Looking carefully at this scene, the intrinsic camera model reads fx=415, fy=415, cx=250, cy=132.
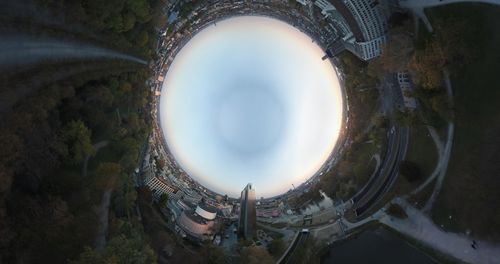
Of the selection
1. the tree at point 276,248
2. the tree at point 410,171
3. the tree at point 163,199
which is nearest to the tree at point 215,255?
the tree at point 276,248

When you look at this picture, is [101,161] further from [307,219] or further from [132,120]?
[307,219]

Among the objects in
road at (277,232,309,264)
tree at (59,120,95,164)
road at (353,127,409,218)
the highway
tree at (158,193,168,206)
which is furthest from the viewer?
the highway

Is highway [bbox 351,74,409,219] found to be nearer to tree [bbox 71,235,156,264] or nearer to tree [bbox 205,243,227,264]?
tree [bbox 205,243,227,264]

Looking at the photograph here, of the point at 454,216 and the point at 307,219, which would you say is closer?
the point at 454,216

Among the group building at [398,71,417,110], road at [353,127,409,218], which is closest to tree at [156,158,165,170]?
road at [353,127,409,218]

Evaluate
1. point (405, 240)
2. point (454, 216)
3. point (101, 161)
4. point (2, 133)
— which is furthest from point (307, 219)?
point (2, 133)

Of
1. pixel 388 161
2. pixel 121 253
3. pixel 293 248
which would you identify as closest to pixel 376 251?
pixel 293 248
